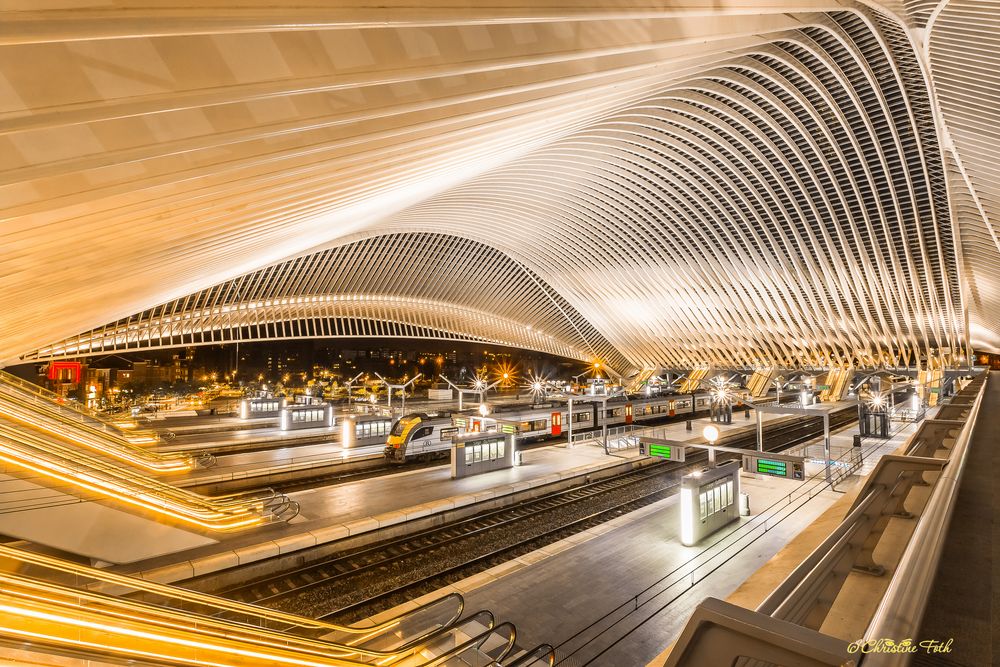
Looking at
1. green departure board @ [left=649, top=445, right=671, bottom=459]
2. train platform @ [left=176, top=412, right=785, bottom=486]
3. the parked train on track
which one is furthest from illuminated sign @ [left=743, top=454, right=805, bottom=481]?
train platform @ [left=176, top=412, right=785, bottom=486]

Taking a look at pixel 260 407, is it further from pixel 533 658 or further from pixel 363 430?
pixel 533 658

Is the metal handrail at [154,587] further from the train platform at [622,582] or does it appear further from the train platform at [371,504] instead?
the train platform at [371,504]

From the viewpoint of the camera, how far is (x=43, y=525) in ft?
33.8

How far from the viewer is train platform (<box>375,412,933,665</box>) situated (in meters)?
8.19

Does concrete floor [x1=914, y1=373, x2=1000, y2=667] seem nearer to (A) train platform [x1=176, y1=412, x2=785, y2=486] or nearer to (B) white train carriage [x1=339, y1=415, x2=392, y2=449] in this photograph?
(A) train platform [x1=176, y1=412, x2=785, y2=486]

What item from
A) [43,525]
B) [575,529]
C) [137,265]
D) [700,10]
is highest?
[700,10]

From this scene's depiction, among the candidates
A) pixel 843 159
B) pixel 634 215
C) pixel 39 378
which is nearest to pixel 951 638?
pixel 843 159

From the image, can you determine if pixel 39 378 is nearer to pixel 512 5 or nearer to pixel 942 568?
pixel 512 5

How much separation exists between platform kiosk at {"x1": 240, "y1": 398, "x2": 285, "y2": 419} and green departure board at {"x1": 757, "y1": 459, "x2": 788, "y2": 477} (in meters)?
30.3

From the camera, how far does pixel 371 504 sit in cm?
1562

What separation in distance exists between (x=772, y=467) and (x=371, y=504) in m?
12.7

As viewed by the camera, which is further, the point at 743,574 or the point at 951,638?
the point at 743,574

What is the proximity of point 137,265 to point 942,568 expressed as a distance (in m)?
13.3

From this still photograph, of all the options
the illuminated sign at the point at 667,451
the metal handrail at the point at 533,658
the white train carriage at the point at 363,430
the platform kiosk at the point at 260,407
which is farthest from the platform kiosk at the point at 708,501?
the platform kiosk at the point at 260,407
